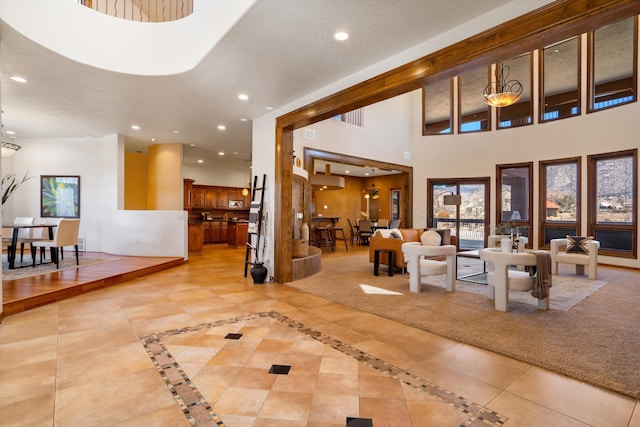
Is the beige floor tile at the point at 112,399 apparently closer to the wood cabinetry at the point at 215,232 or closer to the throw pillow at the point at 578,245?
the throw pillow at the point at 578,245

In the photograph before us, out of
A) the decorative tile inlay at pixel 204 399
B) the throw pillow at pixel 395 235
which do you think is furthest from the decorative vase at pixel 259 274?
the throw pillow at pixel 395 235

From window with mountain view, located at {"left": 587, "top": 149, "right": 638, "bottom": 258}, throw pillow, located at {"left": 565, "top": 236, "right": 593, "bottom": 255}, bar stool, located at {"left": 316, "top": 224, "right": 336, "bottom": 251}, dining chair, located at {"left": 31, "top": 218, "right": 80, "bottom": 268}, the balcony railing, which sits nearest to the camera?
the balcony railing

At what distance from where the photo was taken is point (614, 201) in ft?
25.1

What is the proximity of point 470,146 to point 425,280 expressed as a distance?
622 centimetres

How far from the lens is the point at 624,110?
7.41 metres

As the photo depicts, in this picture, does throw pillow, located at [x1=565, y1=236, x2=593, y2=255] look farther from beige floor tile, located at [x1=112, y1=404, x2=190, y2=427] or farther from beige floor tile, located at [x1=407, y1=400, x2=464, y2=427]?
beige floor tile, located at [x1=112, y1=404, x2=190, y2=427]

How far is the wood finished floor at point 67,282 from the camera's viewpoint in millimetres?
4000

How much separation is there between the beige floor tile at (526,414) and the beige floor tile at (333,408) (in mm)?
919

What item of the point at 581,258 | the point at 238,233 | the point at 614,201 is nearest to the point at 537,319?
the point at 581,258

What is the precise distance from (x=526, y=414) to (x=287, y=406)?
1.53 m

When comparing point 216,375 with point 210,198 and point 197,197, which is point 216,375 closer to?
point 197,197

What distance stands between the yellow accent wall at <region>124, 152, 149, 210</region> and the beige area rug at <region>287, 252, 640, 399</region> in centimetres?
672

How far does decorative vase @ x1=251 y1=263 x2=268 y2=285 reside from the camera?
550 centimetres

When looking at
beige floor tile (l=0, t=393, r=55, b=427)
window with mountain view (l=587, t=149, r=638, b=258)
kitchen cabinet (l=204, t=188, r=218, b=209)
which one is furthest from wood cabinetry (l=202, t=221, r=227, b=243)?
window with mountain view (l=587, t=149, r=638, b=258)
